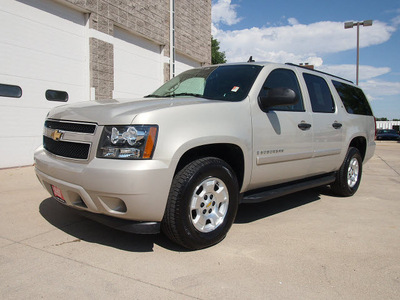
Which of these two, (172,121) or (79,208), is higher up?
(172,121)

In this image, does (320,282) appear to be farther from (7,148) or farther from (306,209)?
(7,148)

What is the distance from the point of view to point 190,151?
3012mm

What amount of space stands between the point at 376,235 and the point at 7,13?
7.54 meters

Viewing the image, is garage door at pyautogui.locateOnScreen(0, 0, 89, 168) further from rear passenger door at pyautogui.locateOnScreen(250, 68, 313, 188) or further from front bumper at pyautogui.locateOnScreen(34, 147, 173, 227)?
rear passenger door at pyautogui.locateOnScreen(250, 68, 313, 188)

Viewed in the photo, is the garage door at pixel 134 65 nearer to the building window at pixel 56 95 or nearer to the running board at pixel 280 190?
the building window at pixel 56 95

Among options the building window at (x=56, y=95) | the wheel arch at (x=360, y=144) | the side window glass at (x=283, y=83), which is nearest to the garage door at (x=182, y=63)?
the building window at (x=56, y=95)

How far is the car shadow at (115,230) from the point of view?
3.16 m

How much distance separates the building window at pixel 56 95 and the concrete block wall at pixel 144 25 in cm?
86

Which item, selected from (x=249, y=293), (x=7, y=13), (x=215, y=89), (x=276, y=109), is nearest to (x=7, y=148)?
(x=7, y=13)

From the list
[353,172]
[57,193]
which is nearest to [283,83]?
[353,172]

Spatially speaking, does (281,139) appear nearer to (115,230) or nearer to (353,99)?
(115,230)

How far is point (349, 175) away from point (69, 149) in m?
4.32

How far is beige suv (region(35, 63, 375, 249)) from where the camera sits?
8.64 feet

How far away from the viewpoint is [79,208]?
9.71 ft
